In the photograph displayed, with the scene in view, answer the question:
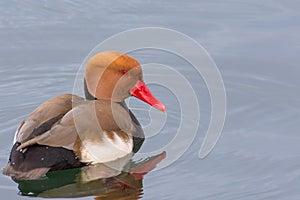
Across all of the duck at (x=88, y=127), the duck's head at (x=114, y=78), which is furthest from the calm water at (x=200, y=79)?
the duck's head at (x=114, y=78)

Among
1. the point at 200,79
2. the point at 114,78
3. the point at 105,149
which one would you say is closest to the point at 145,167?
the point at 105,149

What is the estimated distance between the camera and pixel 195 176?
21.3ft

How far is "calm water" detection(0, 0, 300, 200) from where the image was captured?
6.46 meters

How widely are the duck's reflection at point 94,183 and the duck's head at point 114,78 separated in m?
0.59

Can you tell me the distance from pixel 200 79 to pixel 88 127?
1913 mm

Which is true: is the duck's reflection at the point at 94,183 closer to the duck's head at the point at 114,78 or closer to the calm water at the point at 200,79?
the calm water at the point at 200,79

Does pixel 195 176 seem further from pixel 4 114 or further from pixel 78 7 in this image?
pixel 78 7

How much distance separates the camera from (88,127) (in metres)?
6.46

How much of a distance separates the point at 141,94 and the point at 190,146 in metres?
0.56

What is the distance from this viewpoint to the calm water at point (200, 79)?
646 cm

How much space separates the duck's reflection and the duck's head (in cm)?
59


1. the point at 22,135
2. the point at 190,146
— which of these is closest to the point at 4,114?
the point at 22,135

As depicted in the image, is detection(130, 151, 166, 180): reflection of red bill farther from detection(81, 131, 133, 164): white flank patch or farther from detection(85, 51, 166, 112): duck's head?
detection(85, 51, 166, 112): duck's head

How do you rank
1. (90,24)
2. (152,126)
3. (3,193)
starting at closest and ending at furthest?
(3,193), (152,126), (90,24)
